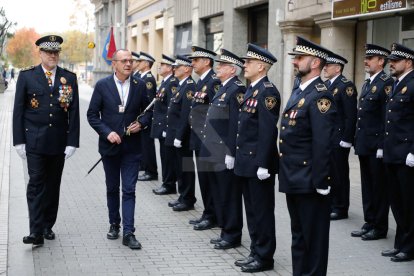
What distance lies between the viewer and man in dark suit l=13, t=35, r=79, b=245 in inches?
283

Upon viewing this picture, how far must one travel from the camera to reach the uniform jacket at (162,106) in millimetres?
10359

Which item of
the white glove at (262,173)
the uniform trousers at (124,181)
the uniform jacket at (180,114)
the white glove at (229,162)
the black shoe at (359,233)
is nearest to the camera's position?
the white glove at (262,173)

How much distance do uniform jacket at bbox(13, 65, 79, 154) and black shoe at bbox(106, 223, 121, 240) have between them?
3.40 feet

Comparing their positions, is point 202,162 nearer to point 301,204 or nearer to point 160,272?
point 160,272

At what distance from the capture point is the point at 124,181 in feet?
24.3

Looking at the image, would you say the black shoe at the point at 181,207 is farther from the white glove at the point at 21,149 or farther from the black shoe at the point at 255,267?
the black shoe at the point at 255,267

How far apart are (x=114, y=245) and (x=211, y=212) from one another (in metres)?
1.41

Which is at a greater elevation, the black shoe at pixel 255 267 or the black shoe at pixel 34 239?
the black shoe at pixel 34 239

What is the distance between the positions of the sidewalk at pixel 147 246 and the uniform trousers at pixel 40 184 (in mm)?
307

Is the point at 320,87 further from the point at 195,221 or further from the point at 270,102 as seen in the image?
the point at 195,221

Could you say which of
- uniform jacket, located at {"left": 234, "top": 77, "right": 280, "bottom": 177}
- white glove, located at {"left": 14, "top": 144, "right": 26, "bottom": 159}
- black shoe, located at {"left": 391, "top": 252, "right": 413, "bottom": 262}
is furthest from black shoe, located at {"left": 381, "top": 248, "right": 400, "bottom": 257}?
white glove, located at {"left": 14, "top": 144, "right": 26, "bottom": 159}

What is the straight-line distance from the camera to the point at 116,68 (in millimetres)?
7352

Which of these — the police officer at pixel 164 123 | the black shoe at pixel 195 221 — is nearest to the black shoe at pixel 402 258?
the black shoe at pixel 195 221

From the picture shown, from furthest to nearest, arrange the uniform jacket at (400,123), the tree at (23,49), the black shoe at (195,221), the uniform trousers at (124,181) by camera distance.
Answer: the tree at (23,49), the black shoe at (195,221), the uniform trousers at (124,181), the uniform jacket at (400,123)
